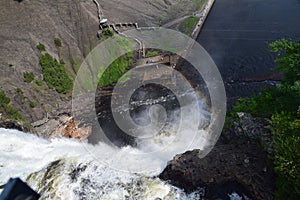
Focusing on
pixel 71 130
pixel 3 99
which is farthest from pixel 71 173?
pixel 3 99

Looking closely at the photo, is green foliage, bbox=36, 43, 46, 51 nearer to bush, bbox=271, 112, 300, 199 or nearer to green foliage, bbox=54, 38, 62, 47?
green foliage, bbox=54, 38, 62, 47

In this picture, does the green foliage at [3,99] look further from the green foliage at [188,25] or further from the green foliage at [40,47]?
the green foliage at [188,25]

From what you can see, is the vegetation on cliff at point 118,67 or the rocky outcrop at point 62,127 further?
the vegetation on cliff at point 118,67

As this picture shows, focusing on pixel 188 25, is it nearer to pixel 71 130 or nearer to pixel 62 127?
pixel 71 130

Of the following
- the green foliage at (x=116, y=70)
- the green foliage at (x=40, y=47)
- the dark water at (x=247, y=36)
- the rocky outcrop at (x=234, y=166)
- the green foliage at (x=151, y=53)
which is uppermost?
the green foliage at (x=40, y=47)

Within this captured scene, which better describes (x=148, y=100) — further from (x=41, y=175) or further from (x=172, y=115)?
(x=41, y=175)

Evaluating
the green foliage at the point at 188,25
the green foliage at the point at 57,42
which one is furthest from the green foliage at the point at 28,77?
the green foliage at the point at 188,25

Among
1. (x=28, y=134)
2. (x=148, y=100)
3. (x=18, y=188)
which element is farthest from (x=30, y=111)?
(x=18, y=188)
